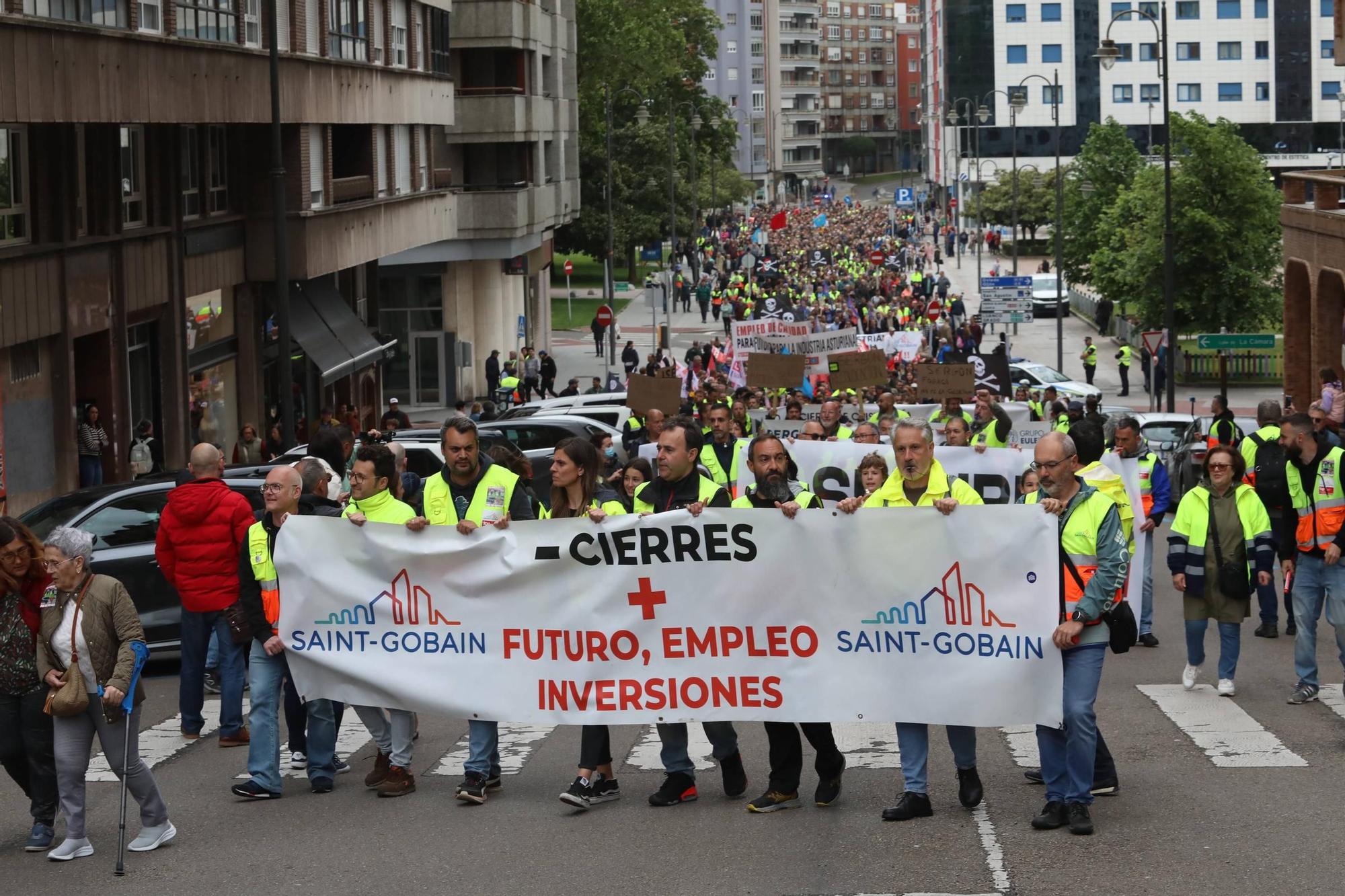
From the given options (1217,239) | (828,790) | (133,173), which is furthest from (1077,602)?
(1217,239)

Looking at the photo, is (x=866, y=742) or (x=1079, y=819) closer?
(x=1079, y=819)

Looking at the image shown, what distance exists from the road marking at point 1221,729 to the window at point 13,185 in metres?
15.5

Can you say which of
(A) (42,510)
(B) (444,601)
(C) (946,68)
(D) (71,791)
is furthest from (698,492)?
(C) (946,68)

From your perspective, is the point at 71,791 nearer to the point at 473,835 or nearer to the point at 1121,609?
the point at 473,835

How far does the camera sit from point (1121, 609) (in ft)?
29.3

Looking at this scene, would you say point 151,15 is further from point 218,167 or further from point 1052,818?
point 1052,818

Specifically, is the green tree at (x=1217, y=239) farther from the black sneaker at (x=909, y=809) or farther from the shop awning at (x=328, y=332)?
the black sneaker at (x=909, y=809)

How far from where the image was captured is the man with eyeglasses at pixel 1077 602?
895 centimetres

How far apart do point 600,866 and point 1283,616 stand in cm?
1065

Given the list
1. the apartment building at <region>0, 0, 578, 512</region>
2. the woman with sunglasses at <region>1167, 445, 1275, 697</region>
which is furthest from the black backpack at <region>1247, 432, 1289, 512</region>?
the apartment building at <region>0, 0, 578, 512</region>

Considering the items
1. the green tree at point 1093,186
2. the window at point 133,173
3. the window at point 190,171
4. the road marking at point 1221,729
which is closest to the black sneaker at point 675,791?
the road marking at point 1221,729

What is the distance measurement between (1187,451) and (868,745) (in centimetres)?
1658

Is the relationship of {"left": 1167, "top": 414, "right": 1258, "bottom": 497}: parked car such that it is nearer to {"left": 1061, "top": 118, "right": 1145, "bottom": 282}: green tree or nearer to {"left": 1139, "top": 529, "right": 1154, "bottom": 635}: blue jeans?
{"left": 1139, "top": 529, "right": 1154, "bottom": 635}: blue jeans

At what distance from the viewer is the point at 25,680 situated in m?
9.12
